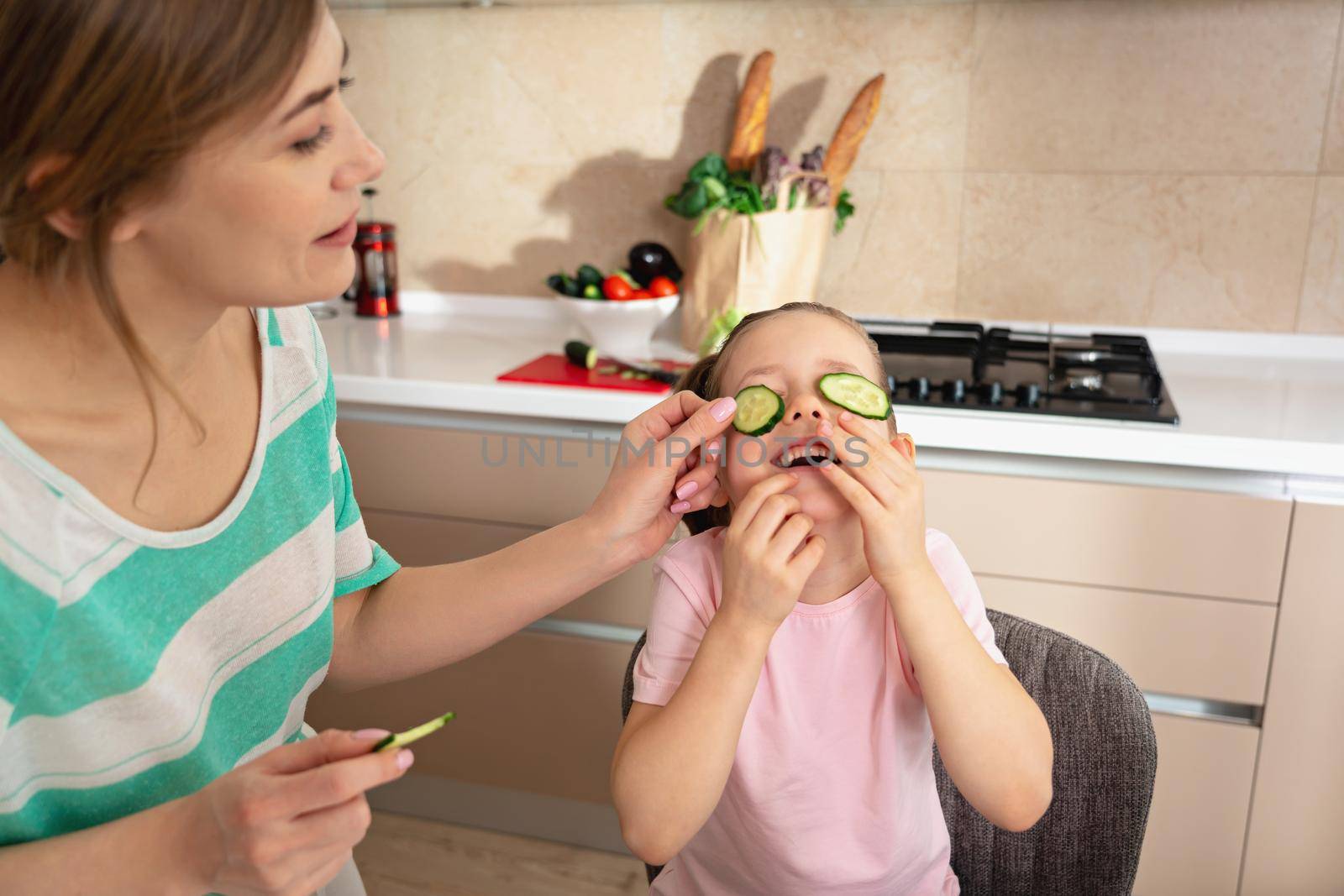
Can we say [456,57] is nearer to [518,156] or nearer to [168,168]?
[518,156]

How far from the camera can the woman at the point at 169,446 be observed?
27.3 inches

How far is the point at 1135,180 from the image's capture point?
7.00 feet

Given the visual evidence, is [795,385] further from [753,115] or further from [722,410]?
[753,115]

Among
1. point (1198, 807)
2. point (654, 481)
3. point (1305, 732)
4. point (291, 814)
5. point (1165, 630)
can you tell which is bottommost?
point (1198, 807)

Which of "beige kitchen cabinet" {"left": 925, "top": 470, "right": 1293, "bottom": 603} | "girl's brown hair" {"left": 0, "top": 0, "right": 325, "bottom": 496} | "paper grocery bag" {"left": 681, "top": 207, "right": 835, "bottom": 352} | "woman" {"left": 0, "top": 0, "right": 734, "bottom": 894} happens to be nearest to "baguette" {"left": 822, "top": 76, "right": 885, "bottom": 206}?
"paper grocery bag" {"left": 681, "top": 207, "right": 835, "bottom": 352}

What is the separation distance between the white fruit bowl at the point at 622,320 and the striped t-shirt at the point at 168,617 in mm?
1023

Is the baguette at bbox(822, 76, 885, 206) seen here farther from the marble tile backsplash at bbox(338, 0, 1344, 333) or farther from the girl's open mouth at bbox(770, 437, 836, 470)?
the girl's open mouth at bbox(770, 437, 836, 470)

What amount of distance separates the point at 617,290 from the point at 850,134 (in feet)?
1.79

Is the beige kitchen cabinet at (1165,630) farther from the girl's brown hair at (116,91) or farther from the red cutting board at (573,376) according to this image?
the girl's brown hair at (116,91)

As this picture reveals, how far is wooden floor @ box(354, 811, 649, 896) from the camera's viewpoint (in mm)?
2123

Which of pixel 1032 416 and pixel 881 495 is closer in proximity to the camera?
pixel 881 495

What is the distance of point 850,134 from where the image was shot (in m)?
2.12

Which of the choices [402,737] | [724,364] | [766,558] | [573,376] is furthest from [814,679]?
[573,376]

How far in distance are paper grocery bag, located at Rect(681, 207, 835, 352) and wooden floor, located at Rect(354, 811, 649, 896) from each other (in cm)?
108
